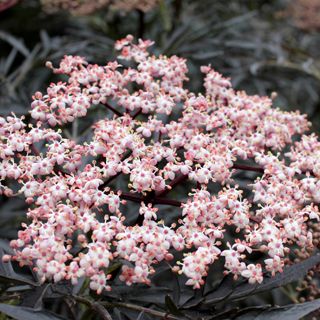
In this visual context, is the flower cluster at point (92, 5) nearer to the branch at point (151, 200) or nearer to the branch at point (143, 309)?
the branch at point (151, 200)

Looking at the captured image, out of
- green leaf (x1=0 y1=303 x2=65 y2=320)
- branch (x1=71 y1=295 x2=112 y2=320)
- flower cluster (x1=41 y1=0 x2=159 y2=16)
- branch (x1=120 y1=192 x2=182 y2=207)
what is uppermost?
flower cluster (x1=41 y1=0 x2=159 y2=16)

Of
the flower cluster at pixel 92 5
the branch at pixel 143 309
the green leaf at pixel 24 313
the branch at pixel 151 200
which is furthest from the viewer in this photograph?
the flower cluster at pixel 92 5

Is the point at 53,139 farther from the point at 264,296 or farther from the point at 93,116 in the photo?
the point at 264,296

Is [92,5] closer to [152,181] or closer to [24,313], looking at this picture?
[152,181]

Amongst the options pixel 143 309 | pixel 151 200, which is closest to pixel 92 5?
pixel 151 200

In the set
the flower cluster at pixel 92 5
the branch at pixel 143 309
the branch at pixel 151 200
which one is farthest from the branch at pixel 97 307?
the flower cluster at pixel 92 5

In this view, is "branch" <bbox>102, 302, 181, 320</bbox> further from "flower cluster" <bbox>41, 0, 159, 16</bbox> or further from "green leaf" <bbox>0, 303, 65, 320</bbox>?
"flower cluster" <bbox>41, 0, 159, 16</bbox>

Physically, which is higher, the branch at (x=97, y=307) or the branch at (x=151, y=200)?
the branch at (x=151, y=200)

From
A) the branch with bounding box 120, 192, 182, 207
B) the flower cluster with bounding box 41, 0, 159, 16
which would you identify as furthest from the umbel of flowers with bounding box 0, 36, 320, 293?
the flower cluster with bounding box 41, 0, 159, 16
